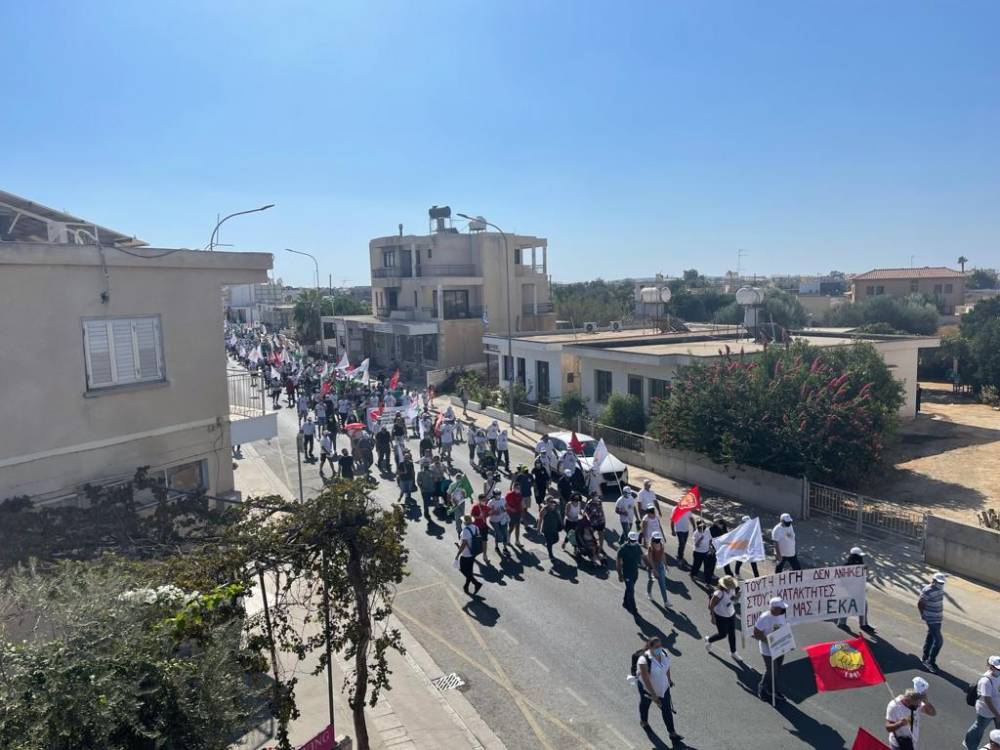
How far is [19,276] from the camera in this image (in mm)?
9664

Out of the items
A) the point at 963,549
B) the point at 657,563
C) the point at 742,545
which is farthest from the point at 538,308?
the point at 742,545

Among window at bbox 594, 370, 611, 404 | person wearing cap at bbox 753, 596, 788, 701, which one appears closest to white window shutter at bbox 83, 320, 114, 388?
person wearing cap at bbox 753, 596, 788, 701

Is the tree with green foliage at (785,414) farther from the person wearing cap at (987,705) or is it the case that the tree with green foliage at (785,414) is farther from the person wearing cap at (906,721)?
the person wearing cap at (906,721)

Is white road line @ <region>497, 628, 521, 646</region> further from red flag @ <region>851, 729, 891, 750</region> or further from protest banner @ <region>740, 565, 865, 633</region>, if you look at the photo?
red flag @ <region>851, 729, 891, 750</region>

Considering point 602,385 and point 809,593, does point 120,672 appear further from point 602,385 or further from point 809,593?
point 602,385

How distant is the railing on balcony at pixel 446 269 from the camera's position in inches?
2012

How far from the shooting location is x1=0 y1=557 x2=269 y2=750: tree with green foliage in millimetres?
4316

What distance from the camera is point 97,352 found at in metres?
10.6

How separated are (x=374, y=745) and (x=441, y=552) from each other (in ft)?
21.9

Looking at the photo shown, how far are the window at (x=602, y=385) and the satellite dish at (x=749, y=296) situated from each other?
19.9 feet

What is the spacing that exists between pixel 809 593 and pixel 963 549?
15.2 ft

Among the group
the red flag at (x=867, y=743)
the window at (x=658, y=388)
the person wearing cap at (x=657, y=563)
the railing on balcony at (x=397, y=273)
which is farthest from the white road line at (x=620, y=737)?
the railing on balcony at (x=397, y=273)

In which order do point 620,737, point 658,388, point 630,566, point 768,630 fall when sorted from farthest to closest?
point 658,388
point 630,566
point 768,630
point 620,737

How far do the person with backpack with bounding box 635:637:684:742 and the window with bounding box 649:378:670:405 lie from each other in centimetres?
1648
